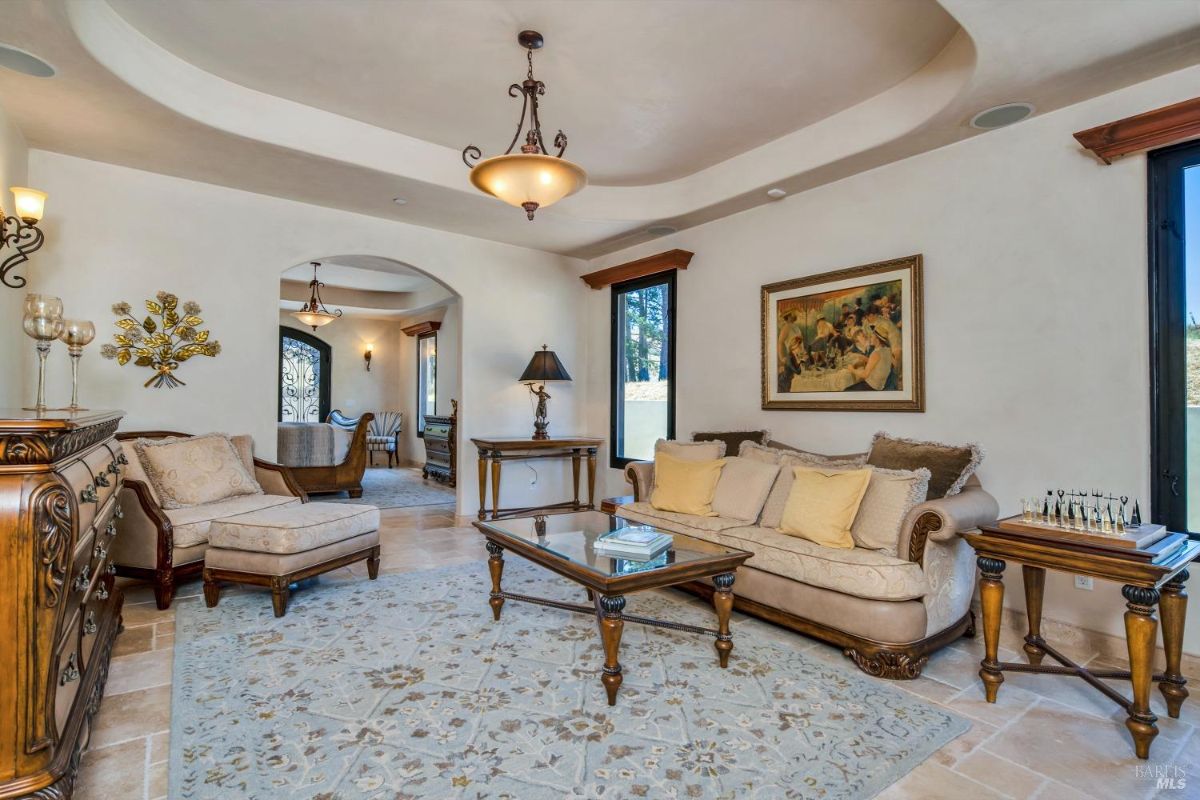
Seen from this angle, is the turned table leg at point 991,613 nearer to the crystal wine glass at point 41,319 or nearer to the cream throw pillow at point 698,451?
the cream throw pillow at point 698,451

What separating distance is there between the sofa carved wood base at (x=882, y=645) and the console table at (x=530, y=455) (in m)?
2.97

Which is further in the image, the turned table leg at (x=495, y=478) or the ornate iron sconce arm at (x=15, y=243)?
the turned table leg at (x=495, y=478)

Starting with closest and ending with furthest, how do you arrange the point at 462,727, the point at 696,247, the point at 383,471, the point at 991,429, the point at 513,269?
the point at 462,727 → the point at 991,429 → the point at 696,247 → the point at 513,269 → the point at 383,471

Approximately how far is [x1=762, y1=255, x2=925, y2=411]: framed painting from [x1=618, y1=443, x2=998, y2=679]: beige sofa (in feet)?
2.81

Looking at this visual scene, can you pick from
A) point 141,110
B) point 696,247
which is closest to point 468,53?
point 141,110

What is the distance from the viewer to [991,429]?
3.28m

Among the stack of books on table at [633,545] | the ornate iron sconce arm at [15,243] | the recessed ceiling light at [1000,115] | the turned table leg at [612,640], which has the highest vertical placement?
the recessed ceiling light at [1000,115]

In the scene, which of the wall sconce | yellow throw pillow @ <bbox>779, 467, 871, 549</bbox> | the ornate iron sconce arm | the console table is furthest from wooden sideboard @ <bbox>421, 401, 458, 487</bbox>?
yellow throw pillow @ <bbox>779, 467, 871, 549</bbox>

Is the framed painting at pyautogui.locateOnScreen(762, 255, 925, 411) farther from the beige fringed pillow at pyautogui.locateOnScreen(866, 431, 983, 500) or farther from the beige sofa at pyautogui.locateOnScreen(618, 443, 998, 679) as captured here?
the beige sofa at pyautogui.locateOnScreen(618, 443, 998, 679)

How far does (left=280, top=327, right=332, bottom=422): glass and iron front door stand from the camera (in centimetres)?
1012

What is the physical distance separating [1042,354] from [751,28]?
2240mm

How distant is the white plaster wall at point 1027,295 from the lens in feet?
9.27

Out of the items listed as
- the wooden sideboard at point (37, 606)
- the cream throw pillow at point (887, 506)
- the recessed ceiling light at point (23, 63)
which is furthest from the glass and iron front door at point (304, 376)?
the cream throw pillow at point (887, 506)

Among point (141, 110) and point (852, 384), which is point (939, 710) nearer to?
point (852, 384)
